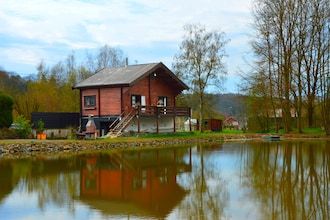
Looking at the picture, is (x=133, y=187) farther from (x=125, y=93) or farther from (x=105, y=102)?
(x=105, y=102)

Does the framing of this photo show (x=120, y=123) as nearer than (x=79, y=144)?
No

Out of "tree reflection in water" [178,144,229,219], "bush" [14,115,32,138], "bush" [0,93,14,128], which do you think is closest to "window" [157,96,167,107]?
"bush" [14,115,32,138]

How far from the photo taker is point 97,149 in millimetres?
27984

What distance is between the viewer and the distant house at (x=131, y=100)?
36.2 m

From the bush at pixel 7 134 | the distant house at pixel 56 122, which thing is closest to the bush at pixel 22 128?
the bush at pixel 7 134

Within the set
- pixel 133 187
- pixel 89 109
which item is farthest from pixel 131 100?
pixel 133 187

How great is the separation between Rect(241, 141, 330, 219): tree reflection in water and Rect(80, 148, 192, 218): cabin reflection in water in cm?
Answer: 210

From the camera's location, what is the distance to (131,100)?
123ft

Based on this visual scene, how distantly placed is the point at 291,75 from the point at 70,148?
22.3 meters

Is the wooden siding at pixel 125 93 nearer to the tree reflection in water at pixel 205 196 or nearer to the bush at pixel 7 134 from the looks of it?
Answer: the bush at pixel 7 134

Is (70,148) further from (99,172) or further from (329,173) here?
(329,173)

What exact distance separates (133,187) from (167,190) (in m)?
1.15

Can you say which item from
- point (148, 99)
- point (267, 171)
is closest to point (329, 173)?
point (267, 171)

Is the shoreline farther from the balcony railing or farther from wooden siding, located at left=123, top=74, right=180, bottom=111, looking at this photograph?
wooden siding, located at left=123, top=74, right=180, bottom=111
